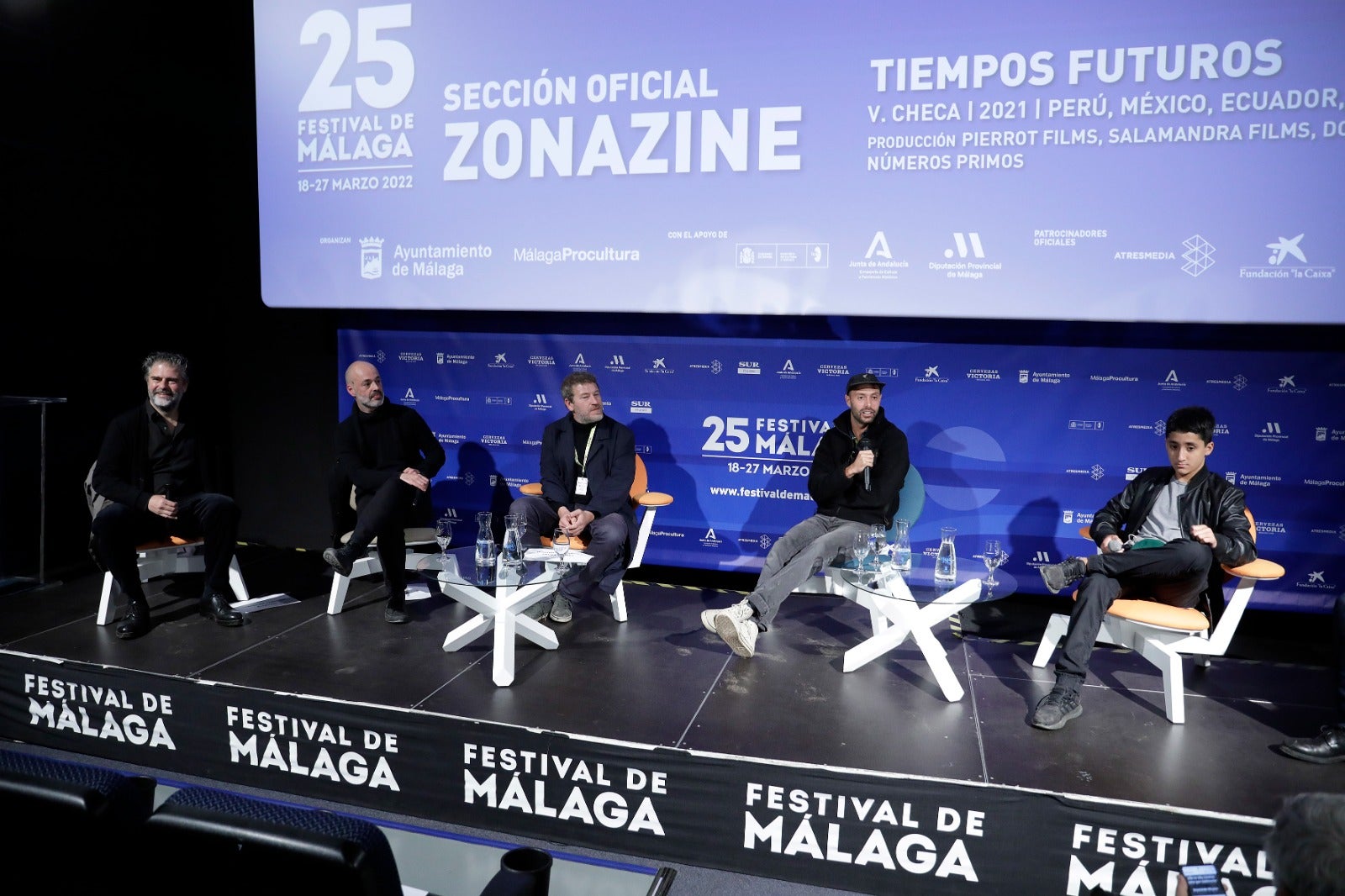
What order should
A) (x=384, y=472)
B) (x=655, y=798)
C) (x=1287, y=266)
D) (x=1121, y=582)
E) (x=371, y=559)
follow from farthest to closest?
(x=371, y=559), (x=384, y=472), (x=1287, y=266), (x=1121, y=582), (x=655, y=798)

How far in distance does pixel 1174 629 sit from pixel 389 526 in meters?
2.96

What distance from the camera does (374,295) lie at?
454cm

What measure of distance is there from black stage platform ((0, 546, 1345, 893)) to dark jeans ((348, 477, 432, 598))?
0.73 feet

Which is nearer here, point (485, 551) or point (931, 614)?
point (931, 614)

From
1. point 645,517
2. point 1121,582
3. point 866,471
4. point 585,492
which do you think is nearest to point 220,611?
point 585,492

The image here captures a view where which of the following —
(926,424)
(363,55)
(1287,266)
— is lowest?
(926,424)

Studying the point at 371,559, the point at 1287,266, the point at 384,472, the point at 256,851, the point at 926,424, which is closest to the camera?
the point at 256,851

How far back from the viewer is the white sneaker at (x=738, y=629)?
135 inches

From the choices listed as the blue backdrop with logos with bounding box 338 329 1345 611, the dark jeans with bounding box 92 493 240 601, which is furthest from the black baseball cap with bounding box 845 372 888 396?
the dark jeans with bounding box 92 493 240 601

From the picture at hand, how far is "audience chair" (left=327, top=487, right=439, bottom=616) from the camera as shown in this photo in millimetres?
4016

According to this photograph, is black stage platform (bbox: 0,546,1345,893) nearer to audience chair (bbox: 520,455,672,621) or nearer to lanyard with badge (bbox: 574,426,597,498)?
audience chair (bbox: 520,455,672,621)

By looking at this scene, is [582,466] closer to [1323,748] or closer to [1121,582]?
[1121,582]

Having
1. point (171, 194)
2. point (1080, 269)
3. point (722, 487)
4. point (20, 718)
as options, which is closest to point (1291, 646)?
point (1080, 269)

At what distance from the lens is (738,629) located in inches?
134
